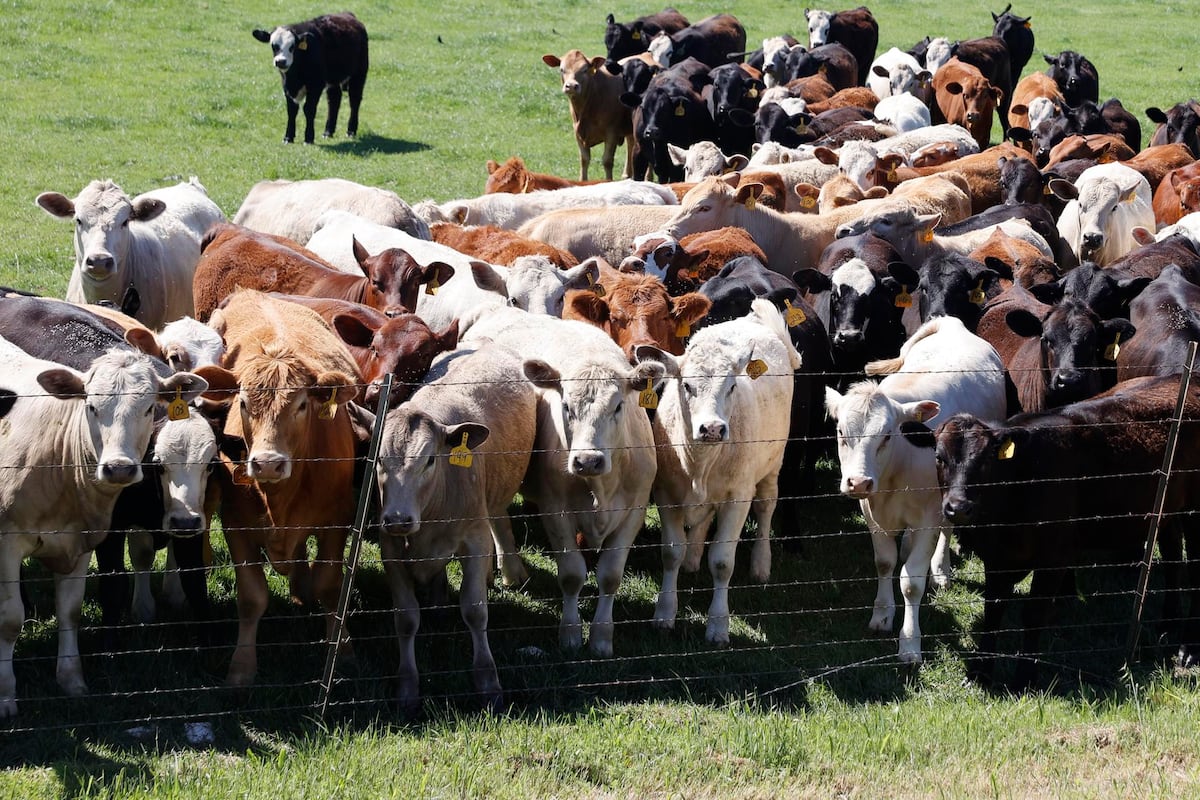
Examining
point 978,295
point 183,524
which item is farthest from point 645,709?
point 978,295

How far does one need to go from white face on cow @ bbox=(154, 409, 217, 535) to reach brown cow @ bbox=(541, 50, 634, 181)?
12.7 metres

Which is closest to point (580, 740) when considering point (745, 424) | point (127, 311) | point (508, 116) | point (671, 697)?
point (671, 697)

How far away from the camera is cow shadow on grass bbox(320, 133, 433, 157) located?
18.5m

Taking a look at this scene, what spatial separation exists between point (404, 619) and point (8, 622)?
1.66 metres

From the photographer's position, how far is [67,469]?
607cm

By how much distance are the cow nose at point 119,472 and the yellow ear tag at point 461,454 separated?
1.33 m

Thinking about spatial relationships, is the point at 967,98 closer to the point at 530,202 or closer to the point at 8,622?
the point at 530,202

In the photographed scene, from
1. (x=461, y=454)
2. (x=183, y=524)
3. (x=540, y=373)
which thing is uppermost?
(x=540, y=373)

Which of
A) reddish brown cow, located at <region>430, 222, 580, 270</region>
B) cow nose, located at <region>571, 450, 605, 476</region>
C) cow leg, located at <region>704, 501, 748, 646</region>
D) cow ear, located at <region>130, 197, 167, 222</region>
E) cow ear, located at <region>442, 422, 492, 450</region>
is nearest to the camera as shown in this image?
cow ear, located at <region>442, 422, 492, 450</region>

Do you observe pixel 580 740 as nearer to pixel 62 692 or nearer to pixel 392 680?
pixel 392 680

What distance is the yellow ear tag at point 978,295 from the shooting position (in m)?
9.35

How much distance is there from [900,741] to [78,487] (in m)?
3.71

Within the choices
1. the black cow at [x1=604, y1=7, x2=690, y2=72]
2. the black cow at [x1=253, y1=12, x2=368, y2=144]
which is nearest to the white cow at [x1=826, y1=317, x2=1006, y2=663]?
the black cow at [x1=253, y1=12, x2=368, y2=144]

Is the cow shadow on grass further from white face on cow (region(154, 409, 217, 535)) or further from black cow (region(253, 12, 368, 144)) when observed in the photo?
white face on cow (region(154, 409, 217, 535))
